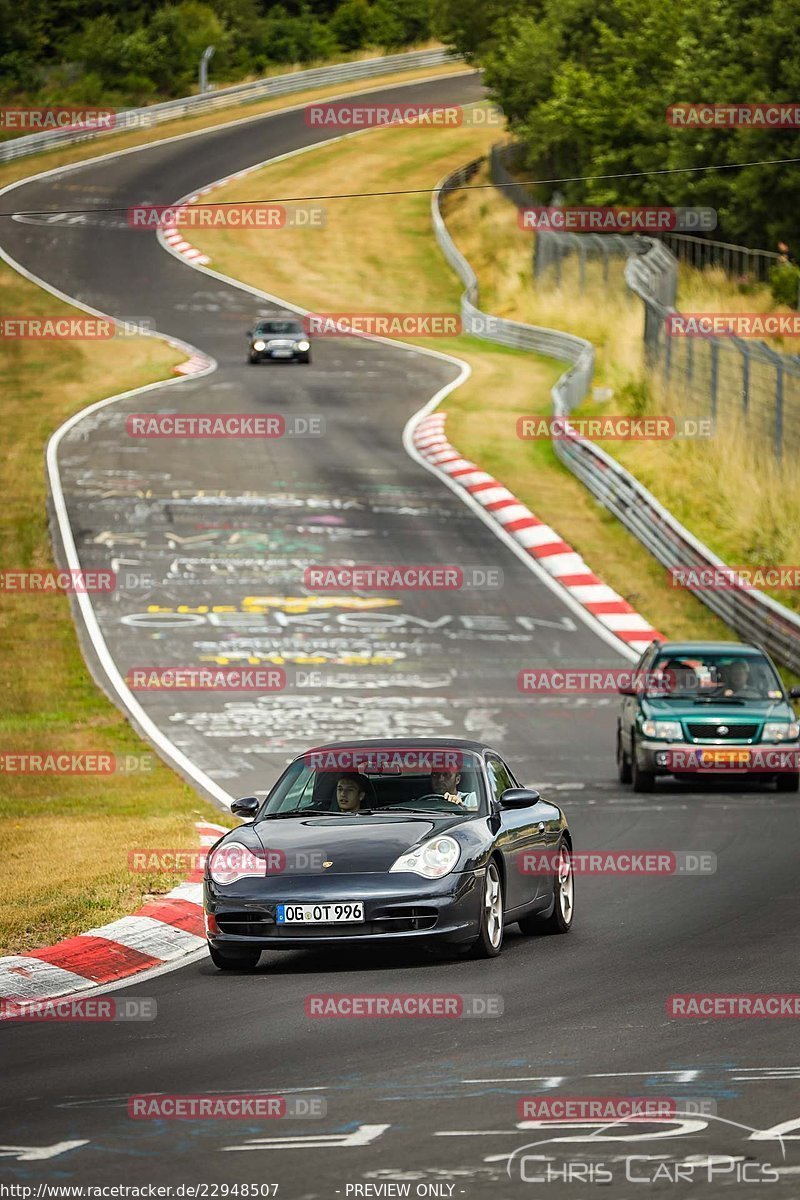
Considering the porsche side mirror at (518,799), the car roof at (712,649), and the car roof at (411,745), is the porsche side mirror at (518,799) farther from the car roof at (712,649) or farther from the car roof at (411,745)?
the car roof at (712,649)

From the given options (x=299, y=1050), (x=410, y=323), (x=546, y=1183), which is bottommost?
(x=410, y=323)

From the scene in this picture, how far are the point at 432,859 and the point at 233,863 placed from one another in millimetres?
1147

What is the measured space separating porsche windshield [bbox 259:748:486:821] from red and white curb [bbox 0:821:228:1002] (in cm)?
103

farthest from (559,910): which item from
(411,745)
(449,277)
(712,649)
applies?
(449,277)

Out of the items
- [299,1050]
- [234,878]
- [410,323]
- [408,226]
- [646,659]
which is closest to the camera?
[299,1050]

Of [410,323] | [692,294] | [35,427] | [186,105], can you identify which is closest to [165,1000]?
[35,427]

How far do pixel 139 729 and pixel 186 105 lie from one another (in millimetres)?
70879

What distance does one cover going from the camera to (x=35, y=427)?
142 feet

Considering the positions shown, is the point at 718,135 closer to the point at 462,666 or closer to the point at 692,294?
the point at 692,294

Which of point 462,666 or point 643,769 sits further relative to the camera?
point 462,666

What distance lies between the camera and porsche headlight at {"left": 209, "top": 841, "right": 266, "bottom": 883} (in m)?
11.3

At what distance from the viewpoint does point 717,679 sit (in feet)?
70.2

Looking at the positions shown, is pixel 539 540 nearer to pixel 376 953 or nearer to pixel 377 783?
pixel 377 783

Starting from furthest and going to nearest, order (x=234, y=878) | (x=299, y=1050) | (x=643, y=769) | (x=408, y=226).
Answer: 1. (x=408, y=226)
2. (x=643, y=769)
3. (x=234, y=878)
4. (x=299, y=1050)
